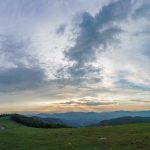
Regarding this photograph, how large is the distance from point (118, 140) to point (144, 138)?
12.4ft

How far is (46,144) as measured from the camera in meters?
49.6

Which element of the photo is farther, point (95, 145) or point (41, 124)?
point (41, 124)

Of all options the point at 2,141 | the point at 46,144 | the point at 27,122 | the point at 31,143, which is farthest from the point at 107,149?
the point at 27,122

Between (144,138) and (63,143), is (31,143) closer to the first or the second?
(63,143)

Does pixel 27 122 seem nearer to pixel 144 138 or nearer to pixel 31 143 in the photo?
pixel 31 143

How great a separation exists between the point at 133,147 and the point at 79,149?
711cm

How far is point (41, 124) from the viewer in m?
119

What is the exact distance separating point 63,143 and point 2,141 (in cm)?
1187

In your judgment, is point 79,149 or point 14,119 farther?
point 14,119

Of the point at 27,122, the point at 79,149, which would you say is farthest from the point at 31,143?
the point at 27,122

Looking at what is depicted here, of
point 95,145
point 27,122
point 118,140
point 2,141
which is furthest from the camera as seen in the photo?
point 27,122

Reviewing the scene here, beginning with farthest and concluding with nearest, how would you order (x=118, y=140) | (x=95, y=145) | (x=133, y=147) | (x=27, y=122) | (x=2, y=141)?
(x=27, y=122) < (x=2, y=141) < (x=118, y=140) < (x=95, y=145) < (x=133, y=147)

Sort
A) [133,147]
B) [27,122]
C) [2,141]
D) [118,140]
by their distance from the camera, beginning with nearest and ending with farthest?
[133,147] < [118,140] < [2,141] < [27,122]

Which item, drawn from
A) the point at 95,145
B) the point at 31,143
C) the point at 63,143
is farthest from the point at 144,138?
the point at 31,143
